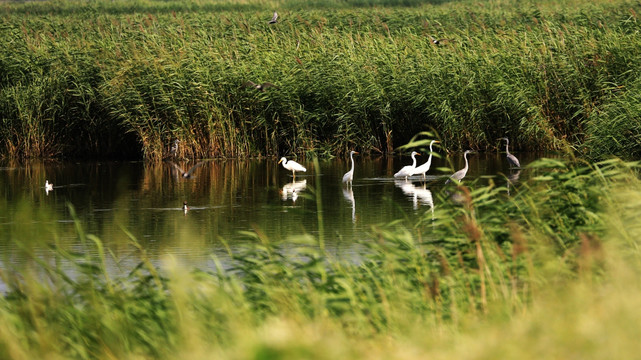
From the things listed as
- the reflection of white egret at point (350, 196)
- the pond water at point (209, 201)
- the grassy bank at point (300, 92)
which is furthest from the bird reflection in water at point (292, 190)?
the grassy bank at point (300, 92)

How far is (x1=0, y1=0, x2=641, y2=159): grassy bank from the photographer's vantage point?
19453 mm

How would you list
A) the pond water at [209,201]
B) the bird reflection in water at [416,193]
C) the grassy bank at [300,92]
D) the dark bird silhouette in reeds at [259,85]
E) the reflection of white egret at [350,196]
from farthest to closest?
the grassy bank at [300,92], the dark bird silhouette in reeds at [259,85], the bird reflection in water at [416,193], the reflection of white egret at [350,196], the pond water at [209,201]

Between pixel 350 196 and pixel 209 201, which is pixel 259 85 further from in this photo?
pixel 350 196

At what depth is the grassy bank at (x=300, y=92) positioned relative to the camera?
1945 centimetres

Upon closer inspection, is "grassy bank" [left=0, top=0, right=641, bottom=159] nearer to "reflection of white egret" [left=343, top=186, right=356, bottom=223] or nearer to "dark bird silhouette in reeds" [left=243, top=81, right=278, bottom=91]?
"dark bird silhouette in reeds" [left=243, top=81, right=278, bottom=91]

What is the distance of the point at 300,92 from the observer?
813 inches

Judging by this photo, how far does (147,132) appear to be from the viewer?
20.8m

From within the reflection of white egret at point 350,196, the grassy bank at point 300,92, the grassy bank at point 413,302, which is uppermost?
the grassy bank at point 300,92

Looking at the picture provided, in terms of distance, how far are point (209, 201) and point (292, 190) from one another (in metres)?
1.65

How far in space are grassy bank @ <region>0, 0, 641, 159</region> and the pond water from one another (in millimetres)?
696

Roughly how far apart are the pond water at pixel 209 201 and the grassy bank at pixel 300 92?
696 millimetres

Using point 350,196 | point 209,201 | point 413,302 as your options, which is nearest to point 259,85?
point 209,201

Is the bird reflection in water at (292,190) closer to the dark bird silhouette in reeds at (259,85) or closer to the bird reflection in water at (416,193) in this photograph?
the bird reflection in water at (416,193)

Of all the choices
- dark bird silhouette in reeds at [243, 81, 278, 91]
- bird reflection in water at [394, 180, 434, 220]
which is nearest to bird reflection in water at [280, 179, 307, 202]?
bird reflection in water at [394, 180, 434, 220]
